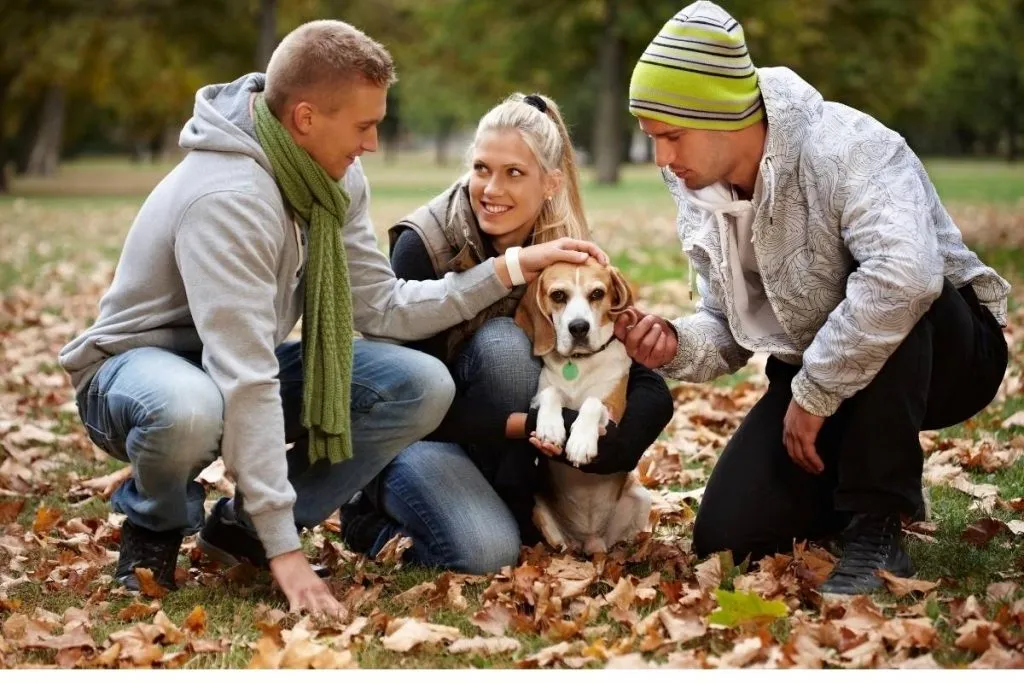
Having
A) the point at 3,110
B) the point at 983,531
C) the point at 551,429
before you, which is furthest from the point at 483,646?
the point at 3,110

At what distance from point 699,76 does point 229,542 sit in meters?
2.12

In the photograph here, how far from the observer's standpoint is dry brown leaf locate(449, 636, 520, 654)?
338 cm

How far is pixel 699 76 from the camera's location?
3.72m

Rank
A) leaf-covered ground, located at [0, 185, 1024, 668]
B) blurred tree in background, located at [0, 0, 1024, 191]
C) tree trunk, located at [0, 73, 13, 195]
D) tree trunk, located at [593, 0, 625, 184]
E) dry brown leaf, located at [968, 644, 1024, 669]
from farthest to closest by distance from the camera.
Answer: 1. tree trunk, located at [593, 0, 625, 184]
2. tree trunk, located at [0, 73, 13, 195]
3. blurred tree in background, located at [0, 0, 1024, 191]
4. leaf-covered ground, located at [0, 185, 1024, 668]
5. dry brown leaf, located at [968, 644, 1024, 669]

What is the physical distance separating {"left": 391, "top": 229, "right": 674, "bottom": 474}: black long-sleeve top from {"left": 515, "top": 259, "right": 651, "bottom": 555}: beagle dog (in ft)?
0.16

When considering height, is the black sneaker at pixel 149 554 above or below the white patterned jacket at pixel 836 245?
below

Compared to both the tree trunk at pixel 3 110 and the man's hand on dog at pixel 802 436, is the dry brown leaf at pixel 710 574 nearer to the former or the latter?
the man's hand on dog at pixel 802 436

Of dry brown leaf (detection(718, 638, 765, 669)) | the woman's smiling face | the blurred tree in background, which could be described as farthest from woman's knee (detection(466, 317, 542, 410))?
the blurred tree in background

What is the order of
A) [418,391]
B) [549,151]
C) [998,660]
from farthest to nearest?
[549,151] → [418,391] → [998,660]

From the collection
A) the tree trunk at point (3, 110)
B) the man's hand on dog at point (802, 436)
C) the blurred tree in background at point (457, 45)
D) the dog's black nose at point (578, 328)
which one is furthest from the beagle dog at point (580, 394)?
the tree trunk at point (3, 110)

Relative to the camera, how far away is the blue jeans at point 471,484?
164 inches

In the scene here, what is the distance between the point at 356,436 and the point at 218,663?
100cm

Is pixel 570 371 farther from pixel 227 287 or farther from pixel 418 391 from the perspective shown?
pixel 227 287

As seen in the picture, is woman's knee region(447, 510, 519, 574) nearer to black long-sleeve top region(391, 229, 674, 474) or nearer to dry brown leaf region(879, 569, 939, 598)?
black long-sleeve top region(391, 229, 674, 474)
